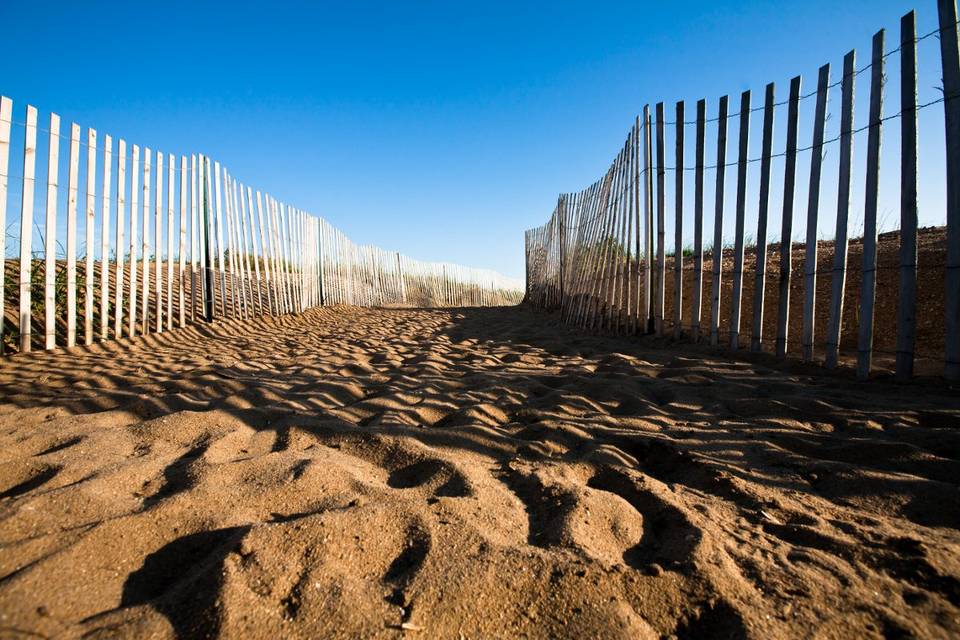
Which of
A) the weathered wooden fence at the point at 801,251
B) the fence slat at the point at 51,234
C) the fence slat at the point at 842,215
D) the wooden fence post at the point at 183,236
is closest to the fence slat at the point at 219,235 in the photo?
the wooden fence post at the point at 183,236

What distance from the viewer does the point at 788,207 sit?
3.51 m

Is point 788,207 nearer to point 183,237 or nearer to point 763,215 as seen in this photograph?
point 763,215

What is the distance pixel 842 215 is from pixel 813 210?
0.29 m

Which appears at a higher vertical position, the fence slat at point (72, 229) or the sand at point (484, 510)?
the fence slat at point (72, 229)

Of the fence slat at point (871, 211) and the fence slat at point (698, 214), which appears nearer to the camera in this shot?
the fence slat at point (871, 211)

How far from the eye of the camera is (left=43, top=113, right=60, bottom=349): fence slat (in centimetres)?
382

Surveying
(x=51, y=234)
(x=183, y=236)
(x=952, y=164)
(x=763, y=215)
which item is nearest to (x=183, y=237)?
(x=183, y=236)

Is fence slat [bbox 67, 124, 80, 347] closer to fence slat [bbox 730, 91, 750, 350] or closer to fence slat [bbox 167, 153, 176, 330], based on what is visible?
fence slat [bbox 167, 153, 176, 330]

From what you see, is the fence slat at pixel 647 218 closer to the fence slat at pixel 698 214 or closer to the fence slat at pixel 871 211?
the fence slat at pixel 698 214

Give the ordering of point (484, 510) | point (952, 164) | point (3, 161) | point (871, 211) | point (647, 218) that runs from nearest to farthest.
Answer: point (484, 510)
point (952, 164)
point (871, 211)
point (3, 161)
point (647, 218)

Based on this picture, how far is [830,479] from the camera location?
1.64 meters

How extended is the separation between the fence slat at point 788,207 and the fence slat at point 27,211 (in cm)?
576

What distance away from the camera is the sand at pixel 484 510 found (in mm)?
1029

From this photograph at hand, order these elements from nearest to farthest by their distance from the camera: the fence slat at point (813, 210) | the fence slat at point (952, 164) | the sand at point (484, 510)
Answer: the sand at point (484, 510) → the fence slat at point (952, 164) → the fence slat at point (813, 210)
